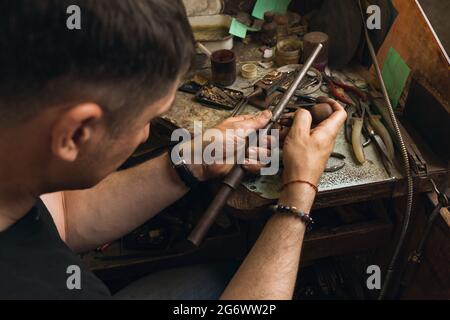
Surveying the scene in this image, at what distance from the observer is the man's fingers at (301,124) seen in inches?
38.9

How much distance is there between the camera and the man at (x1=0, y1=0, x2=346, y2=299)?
1.67ft

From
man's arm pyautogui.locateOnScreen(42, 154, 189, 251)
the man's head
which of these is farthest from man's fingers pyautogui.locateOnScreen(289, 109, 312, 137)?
the man's head

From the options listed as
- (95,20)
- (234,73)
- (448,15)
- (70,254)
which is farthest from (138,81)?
(448,15)

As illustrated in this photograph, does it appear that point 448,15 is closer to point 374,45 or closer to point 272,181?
point 374,45

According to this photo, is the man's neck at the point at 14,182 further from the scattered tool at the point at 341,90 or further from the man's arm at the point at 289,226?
the scattered tool at the point at 341,90

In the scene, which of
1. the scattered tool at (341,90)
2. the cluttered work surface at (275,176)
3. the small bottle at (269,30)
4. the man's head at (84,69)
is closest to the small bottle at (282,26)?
the small bottle at (269,30)

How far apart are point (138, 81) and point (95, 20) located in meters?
0.10

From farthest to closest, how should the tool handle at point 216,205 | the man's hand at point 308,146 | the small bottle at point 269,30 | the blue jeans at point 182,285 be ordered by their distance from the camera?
1. the small bottle at point 269,30
2. the blue jeans at point 182,285
3. the man's hand at point 308,146
4. the tool handle at point 216,205

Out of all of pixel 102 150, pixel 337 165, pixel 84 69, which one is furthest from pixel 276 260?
pixel 84 69

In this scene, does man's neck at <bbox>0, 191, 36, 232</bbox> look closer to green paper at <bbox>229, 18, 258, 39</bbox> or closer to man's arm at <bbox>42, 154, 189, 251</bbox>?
man's arm at <bbox>42, 154, 189, 251</bbox>

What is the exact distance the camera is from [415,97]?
3.53 ft

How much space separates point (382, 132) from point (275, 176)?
1.00 ft

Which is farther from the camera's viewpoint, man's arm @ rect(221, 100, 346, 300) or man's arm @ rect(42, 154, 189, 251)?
man's arm @ rect(42, 154, 189, 251)

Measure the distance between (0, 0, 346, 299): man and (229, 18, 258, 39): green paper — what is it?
59 cm
